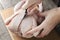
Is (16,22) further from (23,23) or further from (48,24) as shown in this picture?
(48,24)

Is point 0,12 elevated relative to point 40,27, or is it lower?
elevated

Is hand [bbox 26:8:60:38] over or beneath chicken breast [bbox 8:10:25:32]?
beneath

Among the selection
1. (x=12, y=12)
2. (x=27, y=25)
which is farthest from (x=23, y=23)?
(x=12, y=12)

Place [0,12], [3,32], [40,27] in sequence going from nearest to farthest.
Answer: [40,27], [0,12], [3,32]

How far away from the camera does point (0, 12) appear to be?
75 cm

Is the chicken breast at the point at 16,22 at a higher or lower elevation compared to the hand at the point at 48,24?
higher

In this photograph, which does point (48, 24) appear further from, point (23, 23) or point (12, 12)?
point (12, 12)

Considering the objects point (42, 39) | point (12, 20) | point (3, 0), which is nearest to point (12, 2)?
point (3, 0)

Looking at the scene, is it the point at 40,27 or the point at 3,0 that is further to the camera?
the point at 3,0

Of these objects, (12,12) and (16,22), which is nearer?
(16,22)

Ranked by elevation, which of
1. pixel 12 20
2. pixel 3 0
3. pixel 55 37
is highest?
pixel 3 0

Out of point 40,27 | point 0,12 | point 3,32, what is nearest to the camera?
point 40,27

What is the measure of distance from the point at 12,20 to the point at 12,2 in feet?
0.60

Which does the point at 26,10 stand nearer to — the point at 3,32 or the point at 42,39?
the point at 42,39
